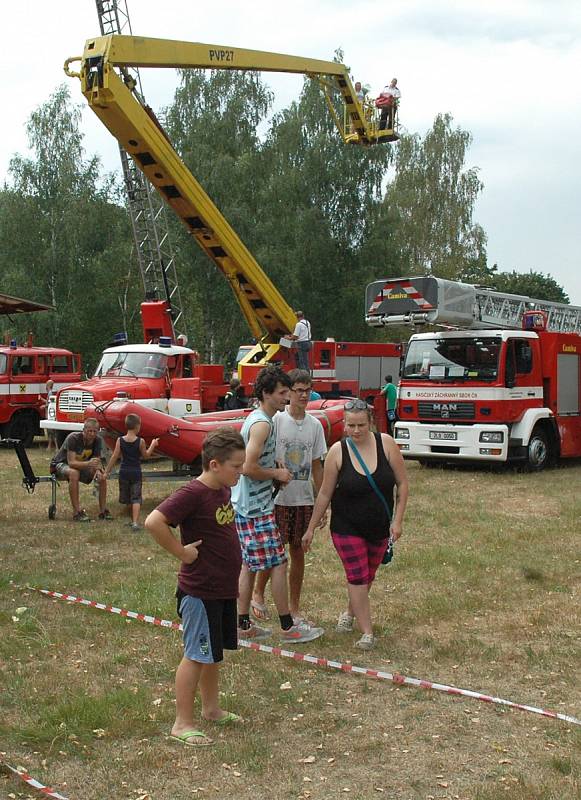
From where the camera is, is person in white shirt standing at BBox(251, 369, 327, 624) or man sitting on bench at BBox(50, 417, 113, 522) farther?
man sitting on bench at BBox(50, 417, 113, 522)

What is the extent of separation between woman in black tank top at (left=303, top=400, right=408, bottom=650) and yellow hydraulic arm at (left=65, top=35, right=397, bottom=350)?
10934mm

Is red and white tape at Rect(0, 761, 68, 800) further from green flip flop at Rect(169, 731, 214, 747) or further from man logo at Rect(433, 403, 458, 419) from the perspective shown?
man logo at Rect(433, 403, 458, 419)

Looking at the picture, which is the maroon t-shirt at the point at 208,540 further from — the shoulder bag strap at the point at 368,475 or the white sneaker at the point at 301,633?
the white sneaker at the point at 301,633

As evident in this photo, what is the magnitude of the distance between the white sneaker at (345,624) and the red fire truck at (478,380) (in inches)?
351

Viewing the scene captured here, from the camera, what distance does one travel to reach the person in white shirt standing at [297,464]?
6.32 metres

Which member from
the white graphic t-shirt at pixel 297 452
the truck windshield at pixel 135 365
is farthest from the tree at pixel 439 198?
the white graphic t-shirt at pixel 297 452

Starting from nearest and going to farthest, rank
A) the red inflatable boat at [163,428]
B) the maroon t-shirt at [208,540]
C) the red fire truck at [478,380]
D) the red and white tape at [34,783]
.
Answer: the red and white tape at [34,783] < the maroon t-shirt at [208,540] < the red inflatable boat at [163,428] < the red fire truck at [478,380]

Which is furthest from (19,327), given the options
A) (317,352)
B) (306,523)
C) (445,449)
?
(306,523)

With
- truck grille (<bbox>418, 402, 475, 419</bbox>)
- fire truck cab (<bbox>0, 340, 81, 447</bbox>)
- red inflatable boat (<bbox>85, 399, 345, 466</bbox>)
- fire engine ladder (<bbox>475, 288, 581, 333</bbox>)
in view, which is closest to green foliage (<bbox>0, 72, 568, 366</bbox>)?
fire truck cab (<bbox>0, 340, 81, 447</bbox>)

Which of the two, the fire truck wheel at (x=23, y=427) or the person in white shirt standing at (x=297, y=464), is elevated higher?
the person in white shirt standing at (x=297, y=464)

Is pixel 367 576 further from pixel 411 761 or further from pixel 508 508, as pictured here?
pixel 508 508

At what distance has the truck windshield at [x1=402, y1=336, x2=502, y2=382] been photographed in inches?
591

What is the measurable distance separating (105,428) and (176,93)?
28.5m

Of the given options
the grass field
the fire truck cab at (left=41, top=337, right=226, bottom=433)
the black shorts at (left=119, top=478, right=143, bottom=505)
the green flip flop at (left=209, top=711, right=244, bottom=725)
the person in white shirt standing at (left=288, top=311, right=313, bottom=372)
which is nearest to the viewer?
the grass field
